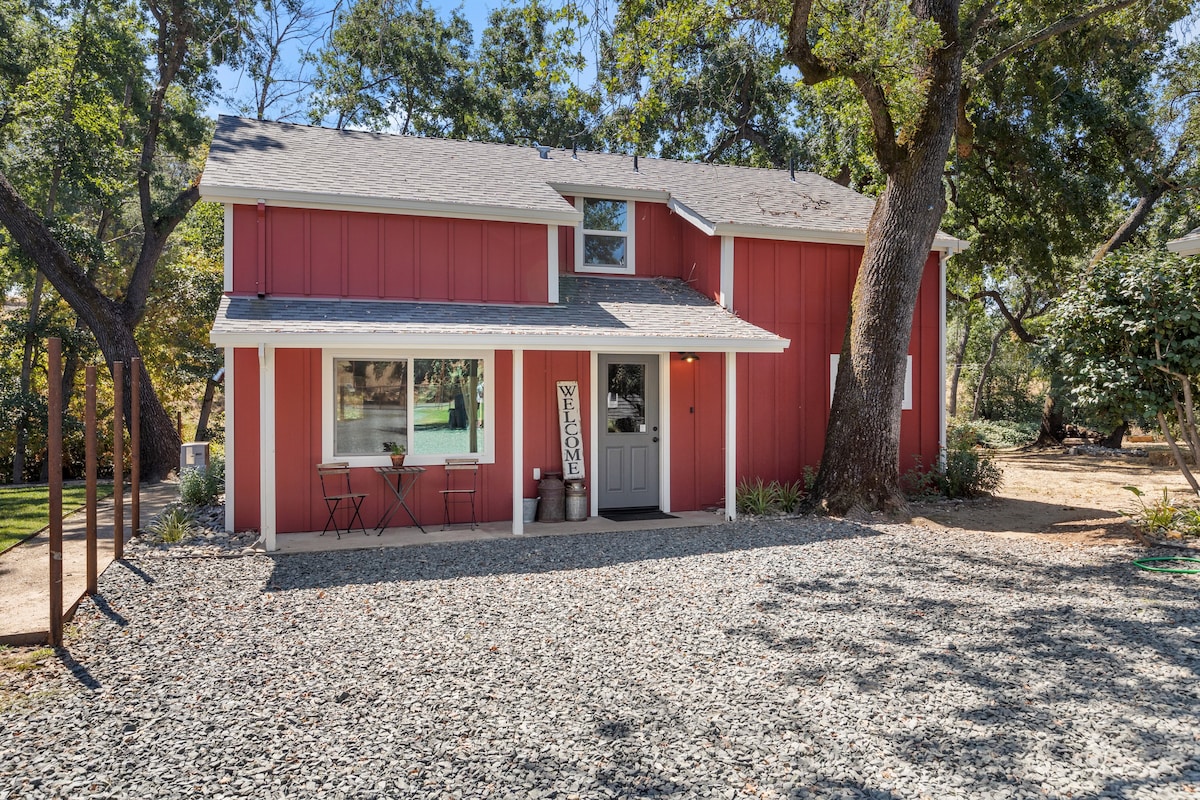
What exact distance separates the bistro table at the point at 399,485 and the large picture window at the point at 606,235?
13.8ft

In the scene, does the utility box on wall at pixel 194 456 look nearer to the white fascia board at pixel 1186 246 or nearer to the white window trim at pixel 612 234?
the white window trim at pixel 612 234

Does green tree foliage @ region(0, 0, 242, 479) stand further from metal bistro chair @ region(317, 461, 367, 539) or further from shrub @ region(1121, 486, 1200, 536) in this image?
shrub @ region(1121, 486, 1200, 536)

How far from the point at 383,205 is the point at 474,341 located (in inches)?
98.3

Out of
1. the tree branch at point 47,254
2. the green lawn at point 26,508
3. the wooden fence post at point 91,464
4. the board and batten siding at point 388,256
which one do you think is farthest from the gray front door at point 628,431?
the tree branch at point 47,254

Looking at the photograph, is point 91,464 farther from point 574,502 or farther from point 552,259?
point 552,259

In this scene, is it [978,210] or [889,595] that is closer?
[889,595]

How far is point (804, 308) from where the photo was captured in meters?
10.7

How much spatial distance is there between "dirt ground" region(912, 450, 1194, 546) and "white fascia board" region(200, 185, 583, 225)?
6236mm

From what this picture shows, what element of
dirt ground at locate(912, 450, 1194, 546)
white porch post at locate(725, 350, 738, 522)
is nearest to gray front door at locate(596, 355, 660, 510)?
white porch post at locate(725, 350, 738, 522)

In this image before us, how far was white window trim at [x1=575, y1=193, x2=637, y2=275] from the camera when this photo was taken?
1098 cm

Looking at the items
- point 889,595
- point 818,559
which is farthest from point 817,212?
point 889,595

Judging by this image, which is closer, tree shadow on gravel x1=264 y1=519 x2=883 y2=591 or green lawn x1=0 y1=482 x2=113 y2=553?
tree shadow on gravel x1=264 y1=519 x2=883 y2=591

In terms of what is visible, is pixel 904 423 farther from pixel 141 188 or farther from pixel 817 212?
pixel 141 188

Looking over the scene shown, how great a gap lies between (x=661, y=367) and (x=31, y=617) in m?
7.14
